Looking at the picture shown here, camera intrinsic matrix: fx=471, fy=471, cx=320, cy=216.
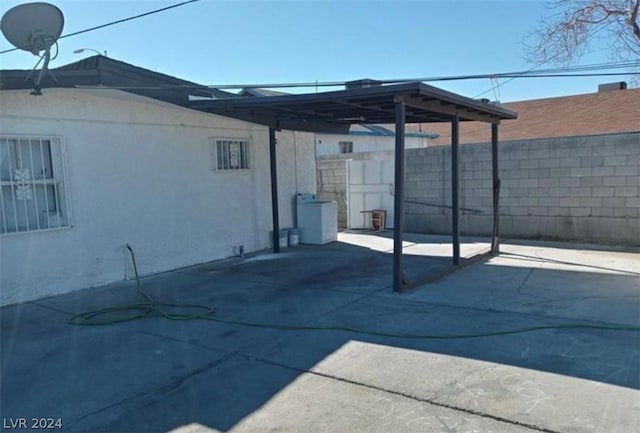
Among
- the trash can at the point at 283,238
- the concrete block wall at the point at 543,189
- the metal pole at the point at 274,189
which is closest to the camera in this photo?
the concrete block wall at the point at 543,189

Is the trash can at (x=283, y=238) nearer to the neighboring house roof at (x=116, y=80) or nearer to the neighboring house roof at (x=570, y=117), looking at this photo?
the neighboring house roof at (x=116, y=80)

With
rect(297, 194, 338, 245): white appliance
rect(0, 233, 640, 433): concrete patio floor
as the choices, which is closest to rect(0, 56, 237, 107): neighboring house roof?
rect(0, 233, 640, 433): concrete patio floor

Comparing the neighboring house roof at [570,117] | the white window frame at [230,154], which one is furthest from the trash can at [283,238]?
the neighboring house roof at [570,117]

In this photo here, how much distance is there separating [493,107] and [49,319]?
22.5 ft

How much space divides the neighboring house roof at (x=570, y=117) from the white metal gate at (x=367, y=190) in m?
8.38

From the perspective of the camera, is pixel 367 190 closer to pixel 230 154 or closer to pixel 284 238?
pixel 284 238

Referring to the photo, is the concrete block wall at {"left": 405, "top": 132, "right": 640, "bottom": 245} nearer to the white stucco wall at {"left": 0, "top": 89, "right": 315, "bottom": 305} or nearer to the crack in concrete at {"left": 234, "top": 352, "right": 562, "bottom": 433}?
the white stucco wall at {"left": 0, "top": 89, "right": 315, "bottom": 305}

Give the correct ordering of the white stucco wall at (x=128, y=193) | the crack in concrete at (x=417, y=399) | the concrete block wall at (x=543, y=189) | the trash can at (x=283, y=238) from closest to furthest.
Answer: the crack in concrete at (x=417, y=399) → the white stucco wall at (x=128, y=193) → the concrete block wall at (x=543, y=189) → the trash can at (x=283, y=238)

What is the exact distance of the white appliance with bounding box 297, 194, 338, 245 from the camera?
10172mm

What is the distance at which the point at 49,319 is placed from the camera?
535 centimetres

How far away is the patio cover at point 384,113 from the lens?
19.5ft

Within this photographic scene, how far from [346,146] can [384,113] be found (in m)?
13.6

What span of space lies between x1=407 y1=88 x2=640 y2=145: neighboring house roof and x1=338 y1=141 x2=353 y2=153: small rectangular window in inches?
121

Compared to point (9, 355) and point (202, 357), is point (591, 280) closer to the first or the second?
point (202, 357)
